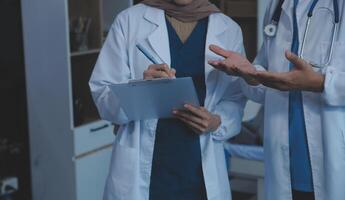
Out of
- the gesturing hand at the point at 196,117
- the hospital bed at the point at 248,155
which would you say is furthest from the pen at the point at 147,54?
the hospital bed at the point at 248,155

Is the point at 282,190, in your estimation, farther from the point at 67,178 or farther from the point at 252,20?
the point at 252,20

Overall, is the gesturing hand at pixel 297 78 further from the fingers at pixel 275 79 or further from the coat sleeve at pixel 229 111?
the coat sleeve at pixel 229 111

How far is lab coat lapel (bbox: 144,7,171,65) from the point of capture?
1.92 metres

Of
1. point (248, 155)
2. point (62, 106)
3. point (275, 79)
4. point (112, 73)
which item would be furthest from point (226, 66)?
point (62, 106)

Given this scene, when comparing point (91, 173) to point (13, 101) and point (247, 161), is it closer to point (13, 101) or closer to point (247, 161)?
point (13, 101)

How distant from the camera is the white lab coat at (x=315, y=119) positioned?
1643 mm

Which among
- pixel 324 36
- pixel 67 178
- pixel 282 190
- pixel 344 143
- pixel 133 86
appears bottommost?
pixel 67 178

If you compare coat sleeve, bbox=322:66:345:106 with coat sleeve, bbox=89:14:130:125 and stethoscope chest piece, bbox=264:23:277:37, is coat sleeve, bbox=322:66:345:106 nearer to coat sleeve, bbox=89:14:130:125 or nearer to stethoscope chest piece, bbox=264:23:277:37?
stethoscope chest piece, bbox=264:23:277:37

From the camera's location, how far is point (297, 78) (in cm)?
162

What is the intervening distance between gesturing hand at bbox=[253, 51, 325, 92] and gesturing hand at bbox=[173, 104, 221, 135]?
0.27 metres

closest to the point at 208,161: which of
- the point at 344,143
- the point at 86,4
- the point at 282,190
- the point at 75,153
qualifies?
the point at 282,190

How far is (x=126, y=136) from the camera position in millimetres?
1942

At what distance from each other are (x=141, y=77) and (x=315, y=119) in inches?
20.9

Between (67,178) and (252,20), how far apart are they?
1407mm
